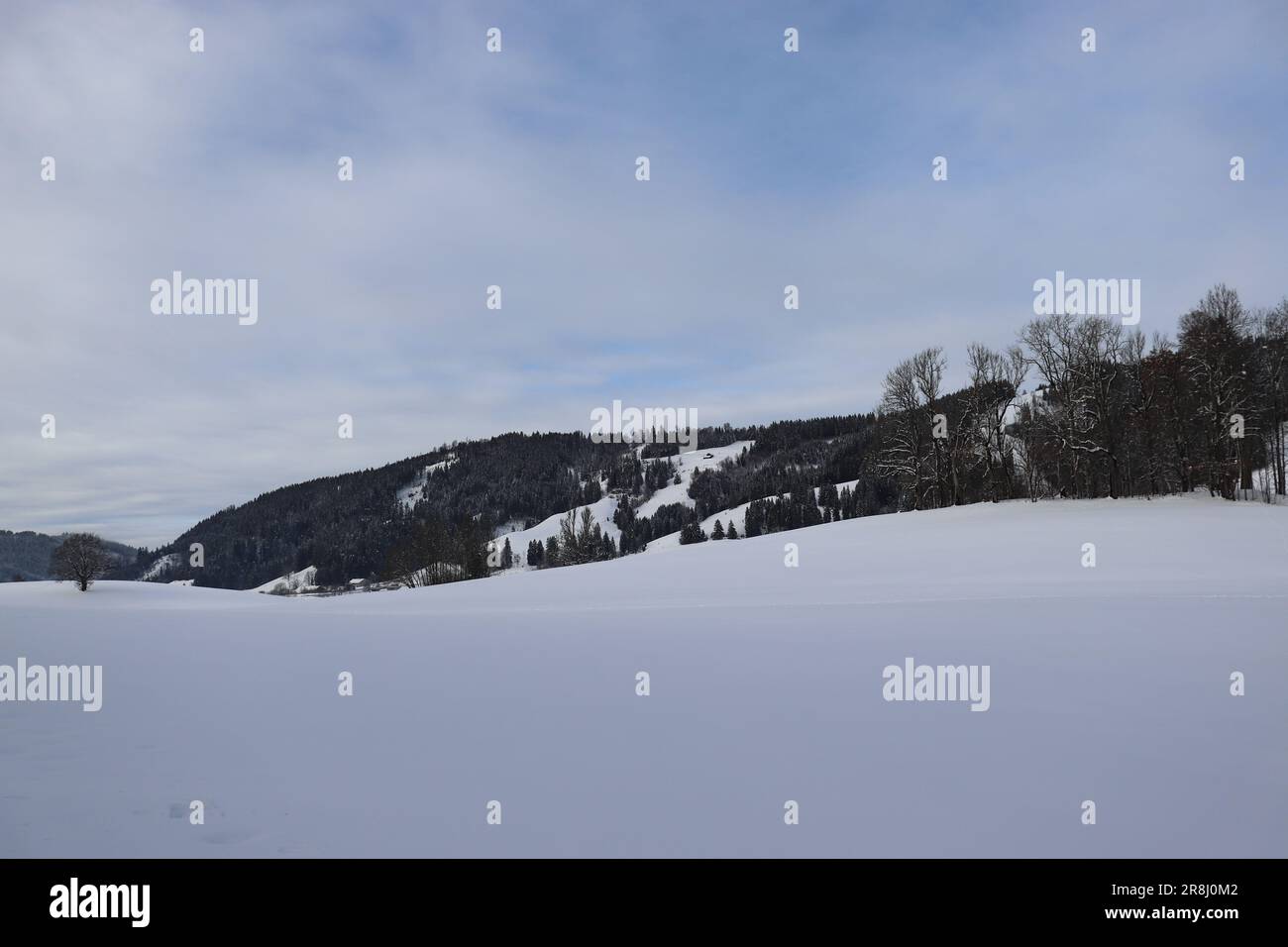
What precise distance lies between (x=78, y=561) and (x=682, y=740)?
Result: 4889 centimetres

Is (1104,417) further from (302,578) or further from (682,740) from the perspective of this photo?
(302,578)

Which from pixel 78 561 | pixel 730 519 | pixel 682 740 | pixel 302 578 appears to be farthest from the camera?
pixel 302 578

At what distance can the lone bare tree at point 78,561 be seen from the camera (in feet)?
129

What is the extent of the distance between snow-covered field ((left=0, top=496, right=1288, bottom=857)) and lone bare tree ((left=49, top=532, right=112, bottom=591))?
33.6m

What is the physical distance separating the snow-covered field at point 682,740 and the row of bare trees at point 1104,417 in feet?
102

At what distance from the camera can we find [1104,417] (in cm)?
3975

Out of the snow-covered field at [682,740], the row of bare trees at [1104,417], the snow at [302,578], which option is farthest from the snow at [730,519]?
the snow-covered field at [682,740]

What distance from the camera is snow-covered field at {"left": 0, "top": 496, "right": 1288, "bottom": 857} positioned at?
4398mm

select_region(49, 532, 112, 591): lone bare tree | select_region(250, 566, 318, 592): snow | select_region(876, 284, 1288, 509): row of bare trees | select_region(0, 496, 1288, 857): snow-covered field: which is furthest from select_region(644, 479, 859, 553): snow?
select_region(0, 496, 1288, 857): snow-covered field

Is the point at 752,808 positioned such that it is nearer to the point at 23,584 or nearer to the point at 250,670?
the point at 250,670
